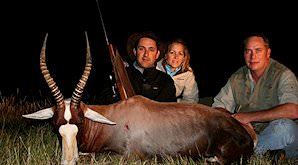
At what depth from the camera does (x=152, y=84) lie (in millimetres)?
6551

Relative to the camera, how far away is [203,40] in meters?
37.9

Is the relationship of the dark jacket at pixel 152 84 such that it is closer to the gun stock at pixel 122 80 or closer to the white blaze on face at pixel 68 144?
the gun stock at pixel 122 80

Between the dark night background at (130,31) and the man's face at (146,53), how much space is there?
1222 cm

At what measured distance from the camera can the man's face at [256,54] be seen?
591 centimetres

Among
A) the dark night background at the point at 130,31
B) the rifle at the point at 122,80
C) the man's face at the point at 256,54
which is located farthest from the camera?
the dark night background at the point at 130,31

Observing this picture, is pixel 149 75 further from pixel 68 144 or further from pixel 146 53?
pixel 68 144

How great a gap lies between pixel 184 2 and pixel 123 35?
40.7 feet

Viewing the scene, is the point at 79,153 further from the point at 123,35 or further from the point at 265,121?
the point at 123,35

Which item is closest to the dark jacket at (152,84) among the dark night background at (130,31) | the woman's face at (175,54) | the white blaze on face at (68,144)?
the woman's face at (175,54)

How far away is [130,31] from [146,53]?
1200 inches

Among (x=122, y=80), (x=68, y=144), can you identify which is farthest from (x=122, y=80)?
(x=68, y=144)

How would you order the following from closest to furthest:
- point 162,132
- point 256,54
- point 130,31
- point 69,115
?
1. point 69,115
2. point 162,132
3. point 256,54
4. point 130,31

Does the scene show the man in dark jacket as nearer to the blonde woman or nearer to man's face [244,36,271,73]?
the blonde woman

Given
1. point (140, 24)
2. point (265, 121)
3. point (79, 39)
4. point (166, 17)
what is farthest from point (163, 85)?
point (166, 17)
